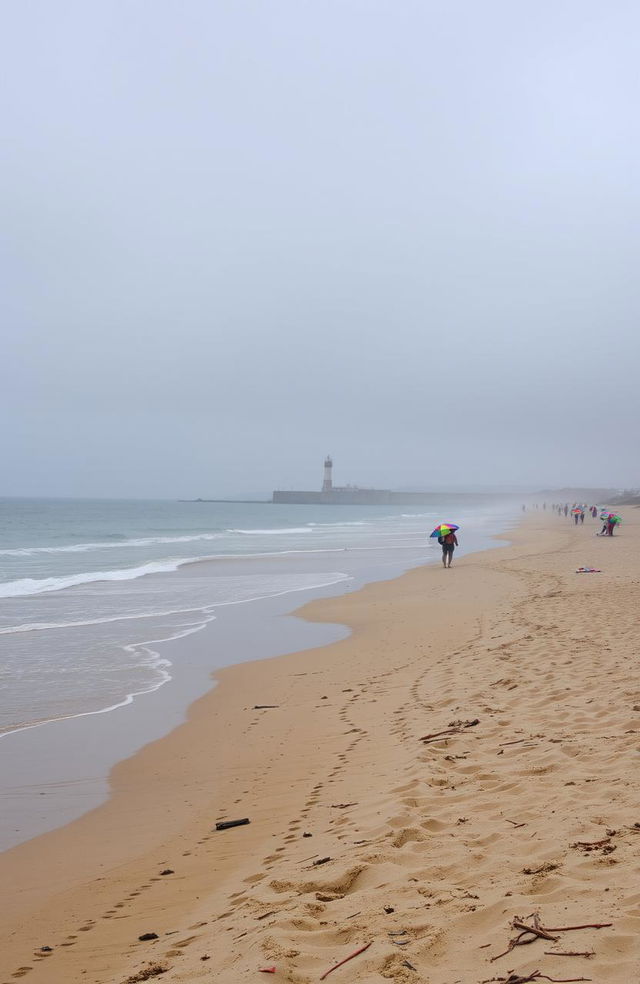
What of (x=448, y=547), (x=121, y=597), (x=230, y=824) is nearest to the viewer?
(x=230, y=824)

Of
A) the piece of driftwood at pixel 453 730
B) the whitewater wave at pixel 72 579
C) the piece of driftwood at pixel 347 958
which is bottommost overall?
the whitewater wave at pixel 72 579

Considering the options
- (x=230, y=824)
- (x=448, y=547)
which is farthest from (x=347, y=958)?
(x=448, y=547)

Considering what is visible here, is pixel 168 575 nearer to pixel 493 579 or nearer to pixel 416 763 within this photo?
pixel 493 579

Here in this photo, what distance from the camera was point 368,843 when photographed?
14.3 feet

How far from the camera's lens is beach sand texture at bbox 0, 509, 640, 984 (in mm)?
3105

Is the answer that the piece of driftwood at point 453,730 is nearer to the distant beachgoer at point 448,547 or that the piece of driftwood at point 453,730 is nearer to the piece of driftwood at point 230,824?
the piece of driftwood at point 230,824

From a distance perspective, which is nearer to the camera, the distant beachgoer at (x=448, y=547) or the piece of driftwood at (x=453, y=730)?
the piece of driftwood at (x=453, y=730)

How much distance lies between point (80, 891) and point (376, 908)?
2.14 m

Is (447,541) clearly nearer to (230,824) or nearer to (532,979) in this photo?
(230,824)

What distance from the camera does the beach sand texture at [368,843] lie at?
3105mm

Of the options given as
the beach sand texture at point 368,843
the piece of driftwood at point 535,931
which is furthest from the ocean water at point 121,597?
the piece of driftwood at point 535,931

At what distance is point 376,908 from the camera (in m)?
3.47

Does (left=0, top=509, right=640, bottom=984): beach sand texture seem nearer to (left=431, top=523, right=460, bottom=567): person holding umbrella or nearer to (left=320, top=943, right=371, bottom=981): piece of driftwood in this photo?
(left=320, top=943, right=371, bottom=981): piece of driftwood

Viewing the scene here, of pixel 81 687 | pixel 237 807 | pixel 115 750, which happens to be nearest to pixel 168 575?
pixel 81 687
